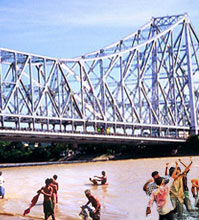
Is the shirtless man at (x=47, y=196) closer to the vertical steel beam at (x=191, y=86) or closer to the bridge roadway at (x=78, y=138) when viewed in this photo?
the bridge roadway at (x=78, y=138)

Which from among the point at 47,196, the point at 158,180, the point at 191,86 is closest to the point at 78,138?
the point at 191,86

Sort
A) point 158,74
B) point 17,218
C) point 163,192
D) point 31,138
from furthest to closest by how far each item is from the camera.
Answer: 1. point 158,74
2. point 31,138
3. point 17,218
4. point 163,192

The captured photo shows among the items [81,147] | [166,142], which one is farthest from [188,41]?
[81,147]

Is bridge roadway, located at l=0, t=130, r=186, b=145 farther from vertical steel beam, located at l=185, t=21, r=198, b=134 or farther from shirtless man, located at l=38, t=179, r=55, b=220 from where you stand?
shirtless man, located at l=38, t=179, r=55, b=220

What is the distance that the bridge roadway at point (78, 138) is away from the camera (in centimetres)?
5548

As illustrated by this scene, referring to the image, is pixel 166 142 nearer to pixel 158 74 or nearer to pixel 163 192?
pixel 158 74

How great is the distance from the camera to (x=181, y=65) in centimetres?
8844

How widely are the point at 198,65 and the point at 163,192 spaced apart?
8207 cm

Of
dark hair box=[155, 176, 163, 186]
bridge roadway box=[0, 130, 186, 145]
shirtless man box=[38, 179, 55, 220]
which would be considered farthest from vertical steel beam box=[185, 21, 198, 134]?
dark hair box=[155, 176, 163, 186]

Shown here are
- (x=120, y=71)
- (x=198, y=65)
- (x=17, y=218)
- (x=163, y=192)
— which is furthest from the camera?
(x=198, y=65)

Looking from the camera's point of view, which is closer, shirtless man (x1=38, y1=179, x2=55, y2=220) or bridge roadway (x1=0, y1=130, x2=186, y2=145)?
shirtless man (x1=38, y1=179, x2=55, y2=220)

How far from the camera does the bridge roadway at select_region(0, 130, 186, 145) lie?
55.5 meters

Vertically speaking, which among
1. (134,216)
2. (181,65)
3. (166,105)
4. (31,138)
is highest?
(181,65)

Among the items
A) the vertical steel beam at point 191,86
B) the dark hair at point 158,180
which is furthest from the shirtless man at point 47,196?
the vertical steel beam at point 191,86
